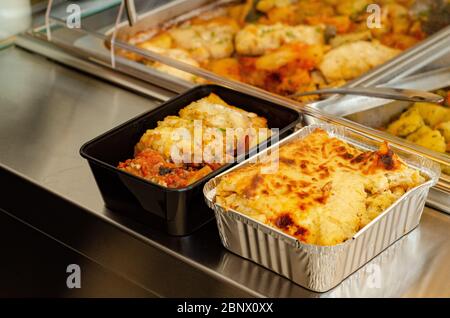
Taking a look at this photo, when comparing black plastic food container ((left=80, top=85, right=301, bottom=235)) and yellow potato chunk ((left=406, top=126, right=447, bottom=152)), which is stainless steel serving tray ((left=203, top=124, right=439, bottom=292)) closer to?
Answer: black plastic food container ((left=80, top=85, right=301, bottom=235))

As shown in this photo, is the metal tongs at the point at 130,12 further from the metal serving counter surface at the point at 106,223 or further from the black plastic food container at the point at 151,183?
the black plastic food container at the point at 151,183

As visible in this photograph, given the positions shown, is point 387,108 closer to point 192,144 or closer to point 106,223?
point 192,144

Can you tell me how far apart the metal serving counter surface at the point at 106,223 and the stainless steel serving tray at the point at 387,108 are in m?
0.18

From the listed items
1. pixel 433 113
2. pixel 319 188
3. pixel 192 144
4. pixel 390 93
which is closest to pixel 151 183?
pixel 192 144

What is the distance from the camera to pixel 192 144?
1741 millimetres

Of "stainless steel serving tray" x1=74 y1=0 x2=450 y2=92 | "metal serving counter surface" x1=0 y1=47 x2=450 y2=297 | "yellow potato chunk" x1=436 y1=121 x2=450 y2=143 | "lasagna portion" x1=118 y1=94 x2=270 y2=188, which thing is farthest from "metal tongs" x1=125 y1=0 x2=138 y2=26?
"yellow potato chunk" x1=436 y1=121 x2=450 y2=143

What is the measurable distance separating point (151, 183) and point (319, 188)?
357mm

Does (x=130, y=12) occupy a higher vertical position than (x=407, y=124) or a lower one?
higher

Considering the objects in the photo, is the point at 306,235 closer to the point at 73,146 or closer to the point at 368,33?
the point at 73,146

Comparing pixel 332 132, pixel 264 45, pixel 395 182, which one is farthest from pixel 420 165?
pixel 264 45

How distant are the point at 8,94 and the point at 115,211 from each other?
78 centimetres

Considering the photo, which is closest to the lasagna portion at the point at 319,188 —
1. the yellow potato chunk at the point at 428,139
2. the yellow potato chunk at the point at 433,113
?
the yellow potato chunk at the point at 428,139

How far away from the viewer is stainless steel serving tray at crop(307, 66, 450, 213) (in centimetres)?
183
